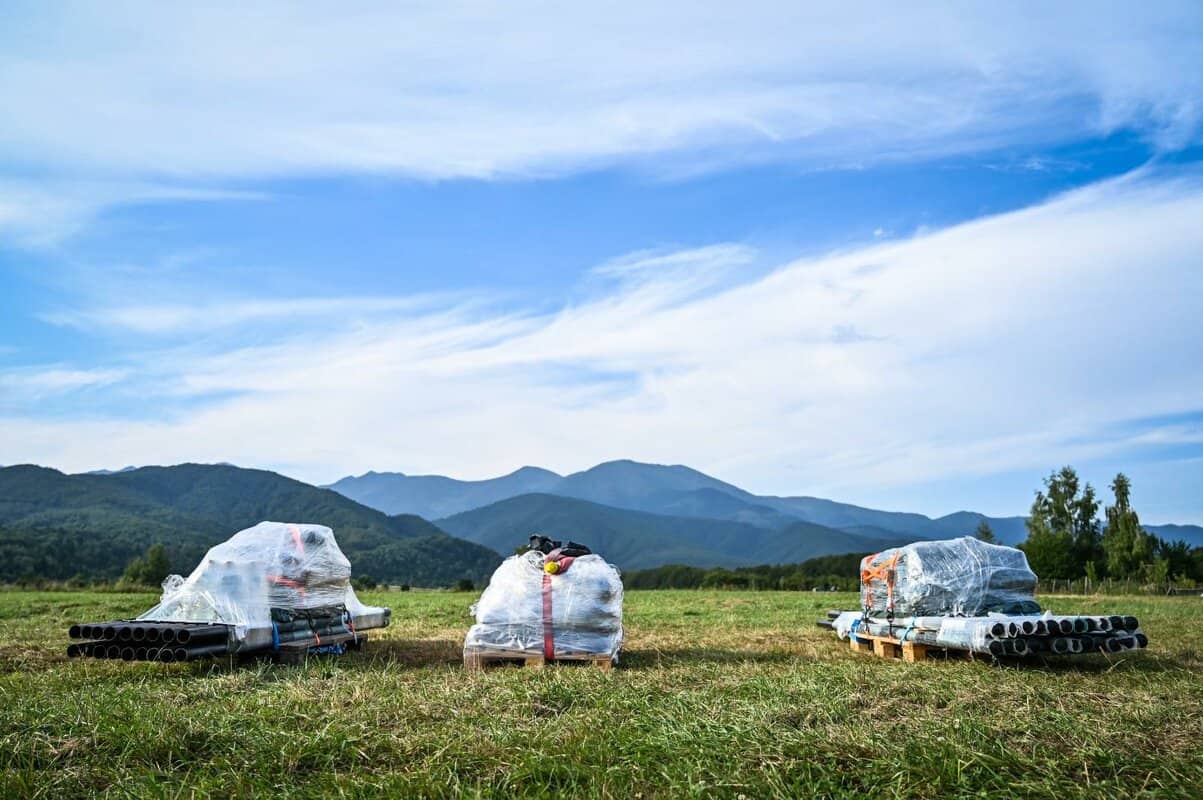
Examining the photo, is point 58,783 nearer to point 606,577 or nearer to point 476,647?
point 476,647

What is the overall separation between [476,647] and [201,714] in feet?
10.7

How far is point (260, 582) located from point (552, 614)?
2.99 metres

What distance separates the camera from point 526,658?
811 cm

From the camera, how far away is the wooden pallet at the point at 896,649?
8.94 m

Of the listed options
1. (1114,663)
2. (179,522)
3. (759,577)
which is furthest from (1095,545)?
(179,522)

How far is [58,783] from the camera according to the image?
4.02m

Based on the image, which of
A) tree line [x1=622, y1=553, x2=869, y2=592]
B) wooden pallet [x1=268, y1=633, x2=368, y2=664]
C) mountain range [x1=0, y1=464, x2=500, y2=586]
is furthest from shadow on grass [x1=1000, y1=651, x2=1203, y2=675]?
mountain range [x1=0, y1=464, x2=500, y2=586]

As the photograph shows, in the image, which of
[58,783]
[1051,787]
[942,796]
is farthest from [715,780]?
[58,783]

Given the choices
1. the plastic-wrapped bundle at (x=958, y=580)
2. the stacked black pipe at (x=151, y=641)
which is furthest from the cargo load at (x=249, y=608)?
the plastic-wrapped bundle at (x=958, y=580)

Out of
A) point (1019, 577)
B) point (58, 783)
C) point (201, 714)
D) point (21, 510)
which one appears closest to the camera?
point (58, 783)

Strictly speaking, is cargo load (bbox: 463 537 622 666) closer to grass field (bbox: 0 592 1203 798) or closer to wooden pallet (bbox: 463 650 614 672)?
wooden pallet (bbox: 463 650 614 672)

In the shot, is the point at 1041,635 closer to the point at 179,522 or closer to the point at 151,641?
the point at 151,641

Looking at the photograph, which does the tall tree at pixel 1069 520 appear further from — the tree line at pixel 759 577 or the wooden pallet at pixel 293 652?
the wooden pallet at pixel 293 652

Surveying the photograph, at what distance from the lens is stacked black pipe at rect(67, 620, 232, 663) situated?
7.29 m
